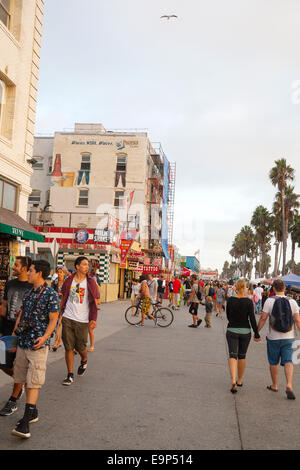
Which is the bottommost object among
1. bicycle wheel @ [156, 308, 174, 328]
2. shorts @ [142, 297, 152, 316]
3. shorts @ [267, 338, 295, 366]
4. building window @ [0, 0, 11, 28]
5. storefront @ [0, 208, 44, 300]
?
bicycle wheel @ [156, 308, 174, 328]

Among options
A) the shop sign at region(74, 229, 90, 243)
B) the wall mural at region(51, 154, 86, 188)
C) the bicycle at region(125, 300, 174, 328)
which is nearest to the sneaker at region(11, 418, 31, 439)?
the bicycle at region(125, 300, 174, 328)

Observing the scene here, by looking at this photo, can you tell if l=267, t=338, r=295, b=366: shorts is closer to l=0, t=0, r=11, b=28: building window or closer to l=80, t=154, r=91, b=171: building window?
l=0, t=0, r=11, b=28: building window

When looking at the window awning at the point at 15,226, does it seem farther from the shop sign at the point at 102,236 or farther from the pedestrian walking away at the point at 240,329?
the shop sign at the point at 102,236

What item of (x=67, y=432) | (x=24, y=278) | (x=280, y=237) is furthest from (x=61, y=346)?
(x=280, y=237)

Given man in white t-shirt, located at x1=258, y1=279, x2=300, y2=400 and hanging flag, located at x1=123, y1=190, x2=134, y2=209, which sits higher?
hanging flag, located at x1=123, y1=190, x2=134, y2=209

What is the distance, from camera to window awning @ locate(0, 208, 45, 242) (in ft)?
39.3

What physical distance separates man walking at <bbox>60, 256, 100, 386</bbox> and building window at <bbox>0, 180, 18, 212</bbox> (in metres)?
7.76

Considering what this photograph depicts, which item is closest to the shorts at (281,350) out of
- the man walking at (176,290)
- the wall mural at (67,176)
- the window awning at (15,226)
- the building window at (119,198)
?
the window awning at (15,226)

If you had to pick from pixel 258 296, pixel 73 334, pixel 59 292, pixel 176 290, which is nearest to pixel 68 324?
pixel 73 334

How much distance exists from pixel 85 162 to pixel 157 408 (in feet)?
112

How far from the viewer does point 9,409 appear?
4777 mm

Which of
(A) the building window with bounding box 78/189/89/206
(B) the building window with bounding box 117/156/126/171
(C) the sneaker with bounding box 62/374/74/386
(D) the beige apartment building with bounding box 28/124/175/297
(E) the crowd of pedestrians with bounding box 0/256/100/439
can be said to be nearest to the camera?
(E) the crowd of pedestrians with bounding box 0/256/100/439

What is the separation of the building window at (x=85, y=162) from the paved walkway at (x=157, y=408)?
30.1 metres

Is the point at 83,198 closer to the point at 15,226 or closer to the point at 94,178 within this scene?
the point at 94,178
